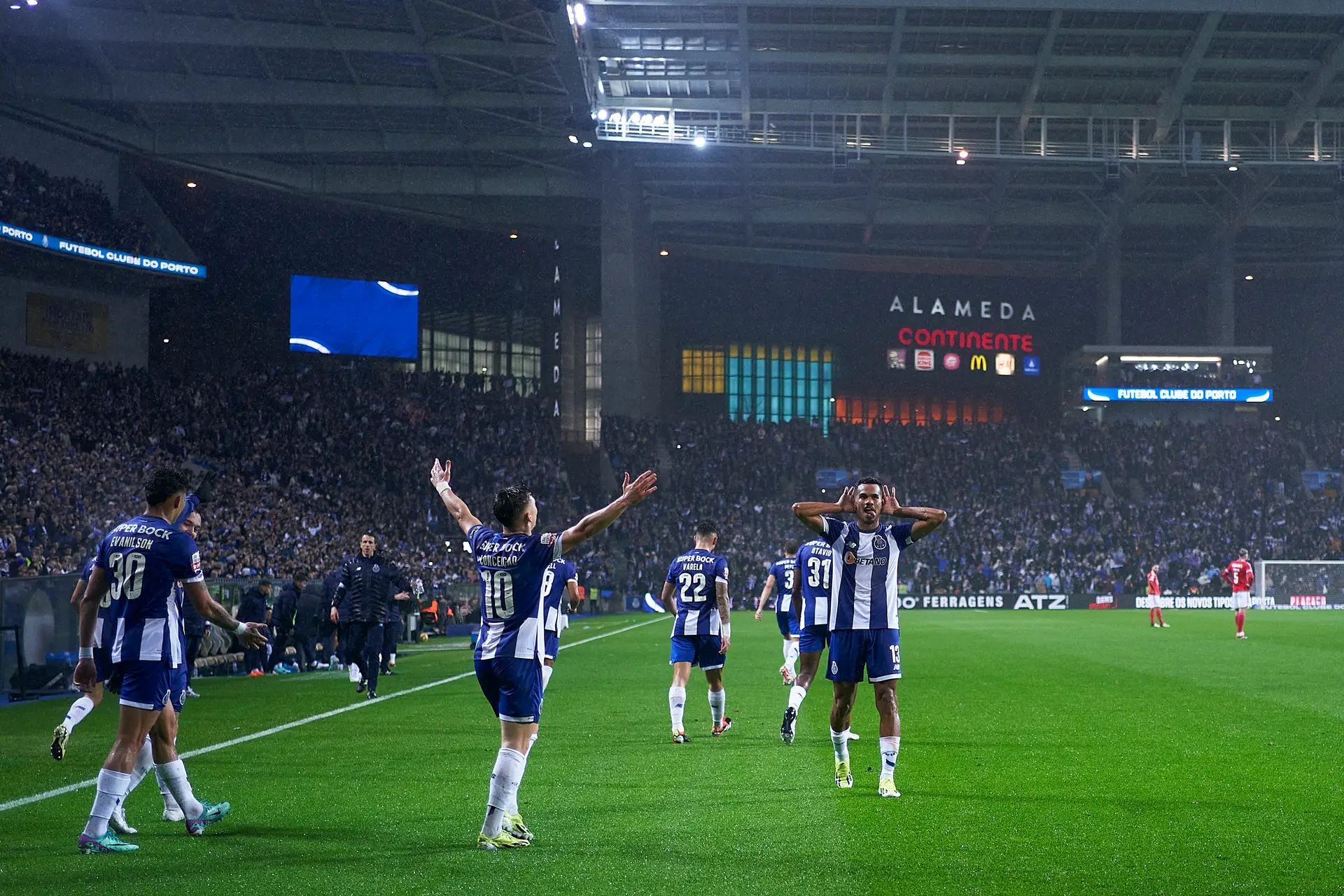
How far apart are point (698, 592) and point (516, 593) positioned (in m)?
5.84

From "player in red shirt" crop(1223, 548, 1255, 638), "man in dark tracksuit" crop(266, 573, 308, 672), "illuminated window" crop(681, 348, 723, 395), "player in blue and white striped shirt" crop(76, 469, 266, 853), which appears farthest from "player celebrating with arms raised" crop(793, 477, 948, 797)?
"illuminated window" crop(681, 348, 723, 395)

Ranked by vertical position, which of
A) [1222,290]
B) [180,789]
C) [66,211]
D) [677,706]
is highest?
[1222,290]

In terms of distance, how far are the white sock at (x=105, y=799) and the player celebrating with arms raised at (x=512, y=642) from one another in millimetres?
2115

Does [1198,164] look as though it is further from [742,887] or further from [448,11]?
[742,887]

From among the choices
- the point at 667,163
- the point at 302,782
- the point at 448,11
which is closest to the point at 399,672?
the point at 302,782

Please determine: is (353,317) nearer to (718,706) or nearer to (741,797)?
(718,706)

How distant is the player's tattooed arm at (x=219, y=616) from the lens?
7.61 meters

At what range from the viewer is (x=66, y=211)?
4228 cm

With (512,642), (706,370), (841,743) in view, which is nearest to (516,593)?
(512,642)

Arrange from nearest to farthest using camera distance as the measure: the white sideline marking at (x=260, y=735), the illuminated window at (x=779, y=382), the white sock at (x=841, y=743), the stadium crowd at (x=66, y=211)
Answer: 1. the white sideline marking at (x=260, y=735)
2. the white sock at (x=841, y=743)
3. the stadium crowd at (x=66, y=211)
4. the illuminated window at (x=779, y=382)

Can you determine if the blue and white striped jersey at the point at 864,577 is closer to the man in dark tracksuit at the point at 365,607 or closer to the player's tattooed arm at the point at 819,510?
the player's tattooed arm at the point at 819,510

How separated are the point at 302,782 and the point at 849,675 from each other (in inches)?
176

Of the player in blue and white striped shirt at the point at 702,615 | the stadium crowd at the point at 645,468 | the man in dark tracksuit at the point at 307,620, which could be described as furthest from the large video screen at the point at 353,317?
the player in blue and white striped shirt at the point at 702,615

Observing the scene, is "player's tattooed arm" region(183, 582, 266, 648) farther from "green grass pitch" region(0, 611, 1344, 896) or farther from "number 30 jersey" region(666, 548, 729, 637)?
"number 30 jersey" region(666, 548, 729, 637)
